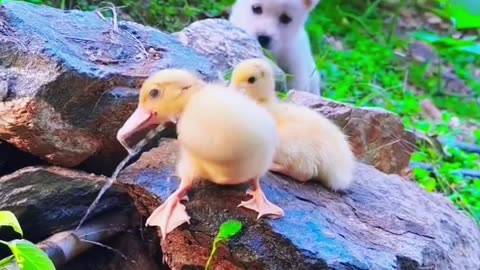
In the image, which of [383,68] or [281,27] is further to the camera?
[383,68]

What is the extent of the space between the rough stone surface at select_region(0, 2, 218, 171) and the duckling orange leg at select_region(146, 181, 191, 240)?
403 mm

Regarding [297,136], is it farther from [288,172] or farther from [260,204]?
[260,204]

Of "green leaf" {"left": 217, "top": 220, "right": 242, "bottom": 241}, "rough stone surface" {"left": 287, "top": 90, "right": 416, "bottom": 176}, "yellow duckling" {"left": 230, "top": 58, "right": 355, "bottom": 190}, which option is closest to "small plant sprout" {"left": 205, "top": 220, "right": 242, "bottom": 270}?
"green leaf" {"left": 217, "top": 220, "right": 242, "bottom": 241}

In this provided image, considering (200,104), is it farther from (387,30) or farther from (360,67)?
(387,30)

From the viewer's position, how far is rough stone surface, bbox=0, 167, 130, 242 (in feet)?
6.35

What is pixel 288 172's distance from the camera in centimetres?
179

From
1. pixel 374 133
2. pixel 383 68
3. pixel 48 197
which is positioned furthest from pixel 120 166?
pixel 383 68

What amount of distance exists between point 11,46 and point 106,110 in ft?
0.87

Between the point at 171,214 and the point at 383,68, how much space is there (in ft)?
11.6

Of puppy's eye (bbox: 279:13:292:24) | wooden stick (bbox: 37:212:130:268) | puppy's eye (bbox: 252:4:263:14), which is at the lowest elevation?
wooden stick (bbox: 37:212:130:268)

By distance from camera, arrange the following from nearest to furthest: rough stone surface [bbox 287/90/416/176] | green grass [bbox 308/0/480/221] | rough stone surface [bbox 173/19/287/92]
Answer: rough stone surface [bbox 173/19/287/92] → rough stone surface [bbox 287/90/416/176] → green grass [bbox 308/0/480/221]

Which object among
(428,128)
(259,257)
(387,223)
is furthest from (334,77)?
(259,257)

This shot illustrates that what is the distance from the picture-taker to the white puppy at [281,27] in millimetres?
4203

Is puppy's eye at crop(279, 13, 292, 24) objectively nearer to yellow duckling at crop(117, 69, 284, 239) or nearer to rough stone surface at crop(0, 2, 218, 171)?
rough stone surface at crop(0, 2, 218, 171)
